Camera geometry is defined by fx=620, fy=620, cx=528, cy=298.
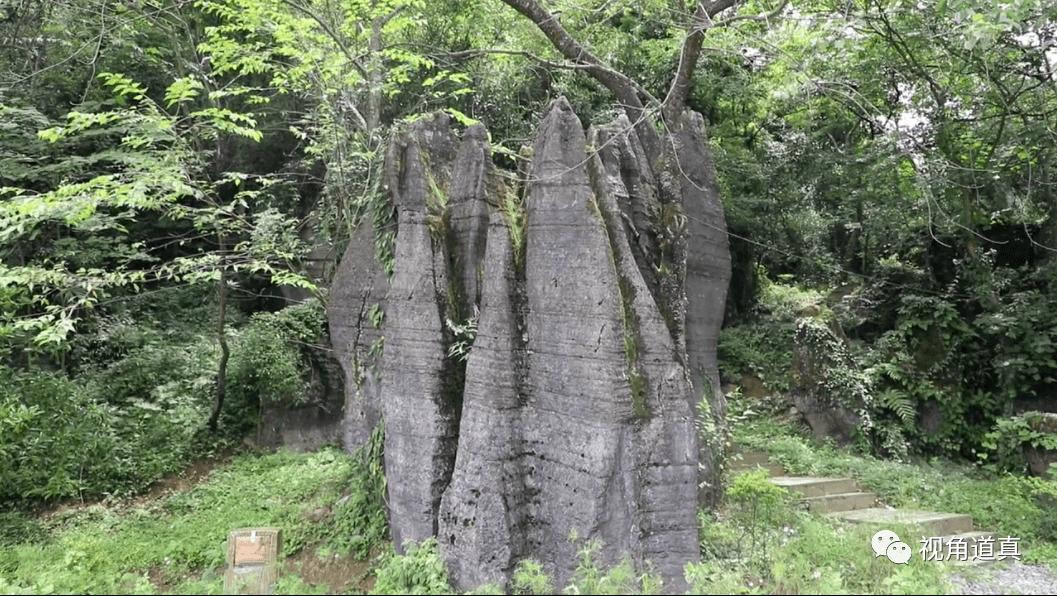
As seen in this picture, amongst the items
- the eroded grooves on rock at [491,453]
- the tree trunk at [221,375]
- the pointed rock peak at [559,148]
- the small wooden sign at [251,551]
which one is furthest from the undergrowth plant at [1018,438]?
the tree trunk at [221,375]

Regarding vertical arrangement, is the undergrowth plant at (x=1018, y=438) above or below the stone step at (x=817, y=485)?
above

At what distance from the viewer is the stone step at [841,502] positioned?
7188 mm

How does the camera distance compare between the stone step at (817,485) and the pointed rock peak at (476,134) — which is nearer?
the pointed rock peak at (476,134)

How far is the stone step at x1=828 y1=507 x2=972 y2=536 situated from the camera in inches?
261

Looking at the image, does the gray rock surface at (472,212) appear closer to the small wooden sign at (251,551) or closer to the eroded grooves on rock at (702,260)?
the eroded grooves on rock at (702,260)

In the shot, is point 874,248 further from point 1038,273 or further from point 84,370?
point 84,370

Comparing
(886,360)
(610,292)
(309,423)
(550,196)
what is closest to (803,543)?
(610,292)

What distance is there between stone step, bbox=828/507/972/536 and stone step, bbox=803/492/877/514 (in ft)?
0.47

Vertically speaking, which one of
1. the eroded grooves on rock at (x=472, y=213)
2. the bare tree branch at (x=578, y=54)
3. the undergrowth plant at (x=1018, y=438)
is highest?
the bare tree branch at (x=578, y=54)

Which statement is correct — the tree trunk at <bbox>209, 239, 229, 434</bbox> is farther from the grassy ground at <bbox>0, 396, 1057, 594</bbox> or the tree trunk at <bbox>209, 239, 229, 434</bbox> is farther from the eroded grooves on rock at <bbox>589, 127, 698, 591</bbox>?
the eroded grooves on rock at <bbox>589, 127, 698, 591</bbox>

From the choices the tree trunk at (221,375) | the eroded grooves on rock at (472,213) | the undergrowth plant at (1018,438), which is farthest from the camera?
the tree trunk at (221,375)

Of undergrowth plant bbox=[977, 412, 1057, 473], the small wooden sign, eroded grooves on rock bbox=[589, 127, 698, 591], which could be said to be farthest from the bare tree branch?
undergrowth plant bbox=[977, 412, 1057, 473]

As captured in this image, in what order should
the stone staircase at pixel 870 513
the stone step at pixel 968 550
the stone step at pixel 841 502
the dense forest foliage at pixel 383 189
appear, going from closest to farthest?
the stone step at pixel 968 550 → the stone staircase at pixel 870 513 → the stone step at pixel 841 502 → the dense forest foliage at pixel 383 189

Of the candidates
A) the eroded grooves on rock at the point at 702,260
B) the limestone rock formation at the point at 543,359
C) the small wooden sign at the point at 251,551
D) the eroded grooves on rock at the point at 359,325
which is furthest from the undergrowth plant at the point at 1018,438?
the small wooden sign at the point at 251,551
